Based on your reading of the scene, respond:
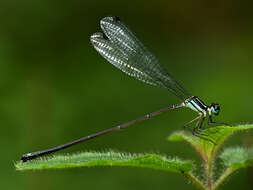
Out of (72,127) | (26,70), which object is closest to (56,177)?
(72,127)

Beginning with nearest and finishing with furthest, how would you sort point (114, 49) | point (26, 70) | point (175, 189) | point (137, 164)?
point (137, 164)
point (114, 49)
point (175, 189)
point (26, 70)

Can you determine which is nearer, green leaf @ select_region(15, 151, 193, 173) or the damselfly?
green leaf @ select_region(15, 151, 193, 173)

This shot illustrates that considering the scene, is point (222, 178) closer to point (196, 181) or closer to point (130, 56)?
point (196, 181)

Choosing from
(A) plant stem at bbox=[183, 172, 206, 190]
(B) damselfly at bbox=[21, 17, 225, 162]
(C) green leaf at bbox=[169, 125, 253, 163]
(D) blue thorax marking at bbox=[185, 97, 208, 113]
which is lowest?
(A) plant stem at bbox=[183, 172, 206, 190]

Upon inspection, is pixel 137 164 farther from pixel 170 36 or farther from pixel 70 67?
pixel 170 36

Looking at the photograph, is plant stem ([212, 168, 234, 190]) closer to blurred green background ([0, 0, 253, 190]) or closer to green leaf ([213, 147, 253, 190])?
green leaf ([213, 147, 253, 190])

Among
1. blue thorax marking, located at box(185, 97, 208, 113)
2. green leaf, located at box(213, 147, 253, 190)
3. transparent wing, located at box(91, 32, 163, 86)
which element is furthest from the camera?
transparent wing, located at box(91, 32, 163, 86)

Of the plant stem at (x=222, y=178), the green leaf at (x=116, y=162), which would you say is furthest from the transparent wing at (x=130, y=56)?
the green leaf at (x=116, y=162)

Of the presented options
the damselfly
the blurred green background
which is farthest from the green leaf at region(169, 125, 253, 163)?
the blurred green background
